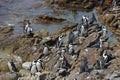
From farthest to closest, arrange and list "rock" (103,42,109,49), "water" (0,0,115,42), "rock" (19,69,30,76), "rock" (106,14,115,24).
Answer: "water" (0,0,115,42), "rock" (106,14,115,24), "rock" (103,42,109,49), "rock" (19,69,30,76)

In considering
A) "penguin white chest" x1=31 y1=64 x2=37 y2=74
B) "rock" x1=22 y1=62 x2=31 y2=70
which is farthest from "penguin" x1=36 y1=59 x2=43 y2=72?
"rock" x1=22 y1=62 x2=31 y2=70

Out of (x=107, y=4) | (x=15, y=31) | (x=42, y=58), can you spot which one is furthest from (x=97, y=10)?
(x=42, y=58)

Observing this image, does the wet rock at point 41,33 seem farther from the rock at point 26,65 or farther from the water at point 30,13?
the rock at point 26,65

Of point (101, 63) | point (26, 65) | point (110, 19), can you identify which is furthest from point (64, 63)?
point (110, 19)

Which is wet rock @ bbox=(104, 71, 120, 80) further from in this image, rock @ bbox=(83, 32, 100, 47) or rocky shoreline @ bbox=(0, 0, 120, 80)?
rock @ bbox=(83, 32, 100, 47)

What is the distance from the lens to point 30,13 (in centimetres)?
4222

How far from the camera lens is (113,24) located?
34.3 m

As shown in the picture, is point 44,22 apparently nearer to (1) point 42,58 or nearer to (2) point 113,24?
(2) point 113,24

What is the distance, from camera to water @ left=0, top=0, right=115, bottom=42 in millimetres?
37091

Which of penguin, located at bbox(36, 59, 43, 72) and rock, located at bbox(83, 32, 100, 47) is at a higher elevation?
rock, located at bbox(83, 32, 100, 47)

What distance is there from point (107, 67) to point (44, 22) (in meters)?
15.9

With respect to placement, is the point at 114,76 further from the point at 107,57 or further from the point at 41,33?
the point at 41,33

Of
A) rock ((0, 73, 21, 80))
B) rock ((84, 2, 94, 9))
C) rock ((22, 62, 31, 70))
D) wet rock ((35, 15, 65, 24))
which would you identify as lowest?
rock ((22, 62, 31, 70))

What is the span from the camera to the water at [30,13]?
37091mm
